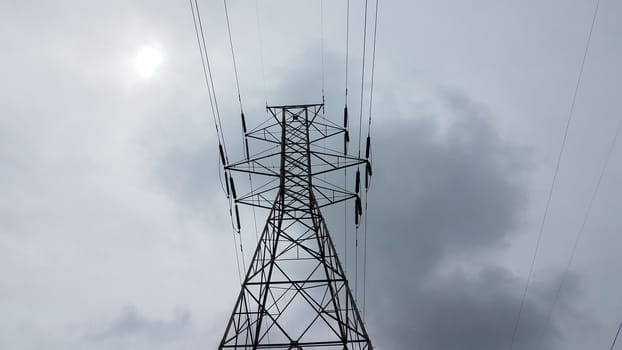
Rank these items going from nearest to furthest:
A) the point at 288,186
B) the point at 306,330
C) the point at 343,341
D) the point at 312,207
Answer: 1. the point at 343,341
2. the point at 306,330
3. the point at 312,207
4. the point at 288,186

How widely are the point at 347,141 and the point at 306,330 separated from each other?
10176 millimetres

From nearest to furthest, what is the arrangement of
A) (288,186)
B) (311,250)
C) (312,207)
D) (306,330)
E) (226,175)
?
(306,330) < (311,250) < (312,207) < (288,186) < (226,175)

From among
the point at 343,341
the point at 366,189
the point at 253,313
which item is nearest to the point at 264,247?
the point at 253,313

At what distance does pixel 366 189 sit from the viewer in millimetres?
16516

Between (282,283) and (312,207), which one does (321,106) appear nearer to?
(312,207)

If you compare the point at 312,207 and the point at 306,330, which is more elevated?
the point at 312,207

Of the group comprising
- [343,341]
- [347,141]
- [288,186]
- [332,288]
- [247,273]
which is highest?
[347,141]

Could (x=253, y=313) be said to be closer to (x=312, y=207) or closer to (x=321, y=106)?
(x=312, y=207)

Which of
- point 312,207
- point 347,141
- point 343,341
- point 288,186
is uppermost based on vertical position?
point 347,141

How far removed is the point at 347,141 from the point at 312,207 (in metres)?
6.61

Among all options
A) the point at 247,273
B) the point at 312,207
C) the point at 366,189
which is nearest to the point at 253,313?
the point at 247,273

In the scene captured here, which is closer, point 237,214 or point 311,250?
point 311,250

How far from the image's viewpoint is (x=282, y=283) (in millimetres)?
10742

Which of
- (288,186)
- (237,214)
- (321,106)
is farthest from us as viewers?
(321,106)
